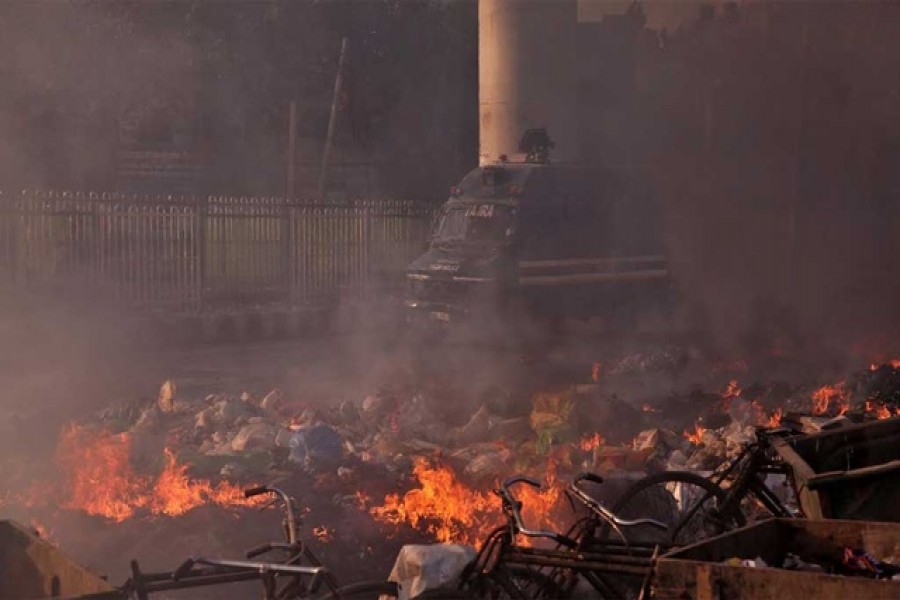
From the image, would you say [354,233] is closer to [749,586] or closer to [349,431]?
[349,431]

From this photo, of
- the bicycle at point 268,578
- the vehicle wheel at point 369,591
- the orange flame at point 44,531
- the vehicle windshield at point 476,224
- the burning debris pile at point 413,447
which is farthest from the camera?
the vehicle windshield at point 476,224

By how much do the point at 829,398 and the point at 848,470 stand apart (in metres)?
5.37

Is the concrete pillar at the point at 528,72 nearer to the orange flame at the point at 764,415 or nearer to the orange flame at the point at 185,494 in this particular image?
the orange flame at the point at 764,415

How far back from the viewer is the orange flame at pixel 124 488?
26.1 ft

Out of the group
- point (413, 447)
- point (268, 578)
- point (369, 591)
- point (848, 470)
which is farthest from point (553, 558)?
point (413, 447)

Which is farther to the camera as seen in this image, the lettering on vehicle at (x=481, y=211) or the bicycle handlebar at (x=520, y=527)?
the lettering on vehicle at (x=481, y=211)

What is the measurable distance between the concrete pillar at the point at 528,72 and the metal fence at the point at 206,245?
9.03ft

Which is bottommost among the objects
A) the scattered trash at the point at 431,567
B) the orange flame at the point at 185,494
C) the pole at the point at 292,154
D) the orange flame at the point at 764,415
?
the orange flame at the point at 185,494

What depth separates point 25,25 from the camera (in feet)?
76.1

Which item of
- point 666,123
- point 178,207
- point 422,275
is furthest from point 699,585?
point 666,123

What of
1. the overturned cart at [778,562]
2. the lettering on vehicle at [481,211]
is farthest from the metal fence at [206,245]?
the overturned cart at [778,562]

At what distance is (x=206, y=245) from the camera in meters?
18.9

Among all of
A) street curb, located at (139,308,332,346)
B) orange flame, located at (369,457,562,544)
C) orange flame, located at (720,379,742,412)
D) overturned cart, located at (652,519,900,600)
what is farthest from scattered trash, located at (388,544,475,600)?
street curb, located at (139,308,332,346)

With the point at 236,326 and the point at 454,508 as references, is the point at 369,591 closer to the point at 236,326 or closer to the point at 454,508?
the point at 454,508
